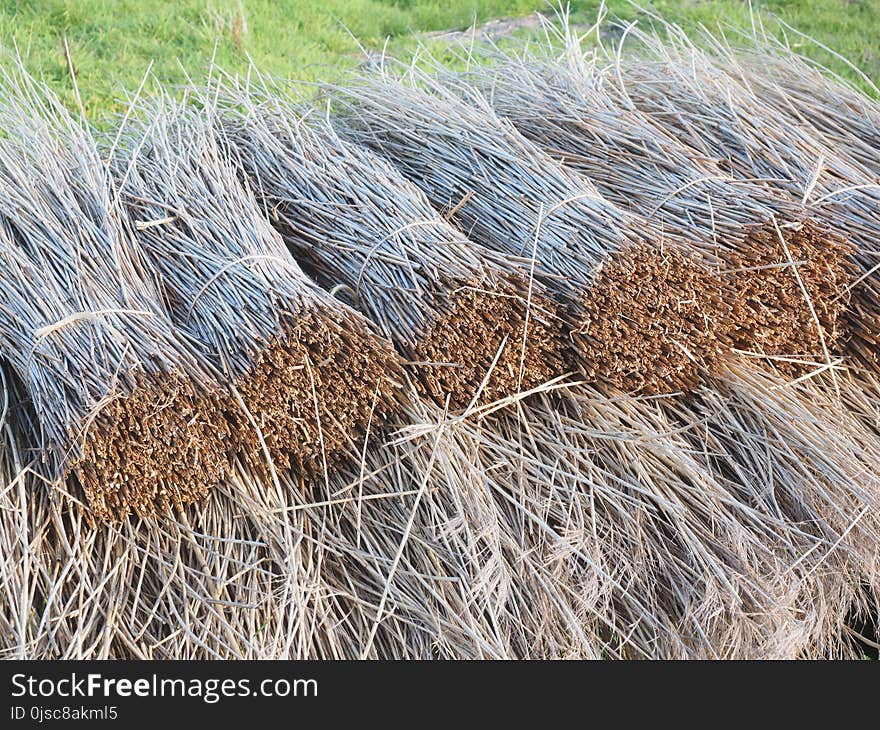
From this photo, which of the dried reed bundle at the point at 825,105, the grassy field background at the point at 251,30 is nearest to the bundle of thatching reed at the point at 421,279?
the dried reed bundle at the point at 825,105

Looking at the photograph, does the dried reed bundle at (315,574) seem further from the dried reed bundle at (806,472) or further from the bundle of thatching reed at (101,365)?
the dried reed bundle at (806,472)

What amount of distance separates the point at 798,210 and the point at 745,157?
358mm

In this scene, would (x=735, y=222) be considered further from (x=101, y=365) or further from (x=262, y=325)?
(x=101, y=365)

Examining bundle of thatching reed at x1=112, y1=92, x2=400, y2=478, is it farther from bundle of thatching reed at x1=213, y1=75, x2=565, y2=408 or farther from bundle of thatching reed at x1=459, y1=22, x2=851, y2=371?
bundle of thatching reed at x1=459, y1=22, x2=851, y2=371

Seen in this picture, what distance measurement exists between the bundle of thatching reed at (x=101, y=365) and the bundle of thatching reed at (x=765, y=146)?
1562mm

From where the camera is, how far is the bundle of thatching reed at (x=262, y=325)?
2.02 meters

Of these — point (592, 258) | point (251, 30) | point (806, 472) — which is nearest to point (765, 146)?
point (592, 258)

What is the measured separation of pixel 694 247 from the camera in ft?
7.59

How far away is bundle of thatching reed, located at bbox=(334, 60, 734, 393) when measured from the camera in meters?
2.21

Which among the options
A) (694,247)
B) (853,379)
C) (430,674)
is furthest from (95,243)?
(853,379)

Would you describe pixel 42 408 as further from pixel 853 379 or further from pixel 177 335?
pixel 853 379

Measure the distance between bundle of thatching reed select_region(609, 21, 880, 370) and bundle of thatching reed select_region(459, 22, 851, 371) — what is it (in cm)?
7

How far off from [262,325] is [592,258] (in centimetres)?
76

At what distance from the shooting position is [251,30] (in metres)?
4.52
